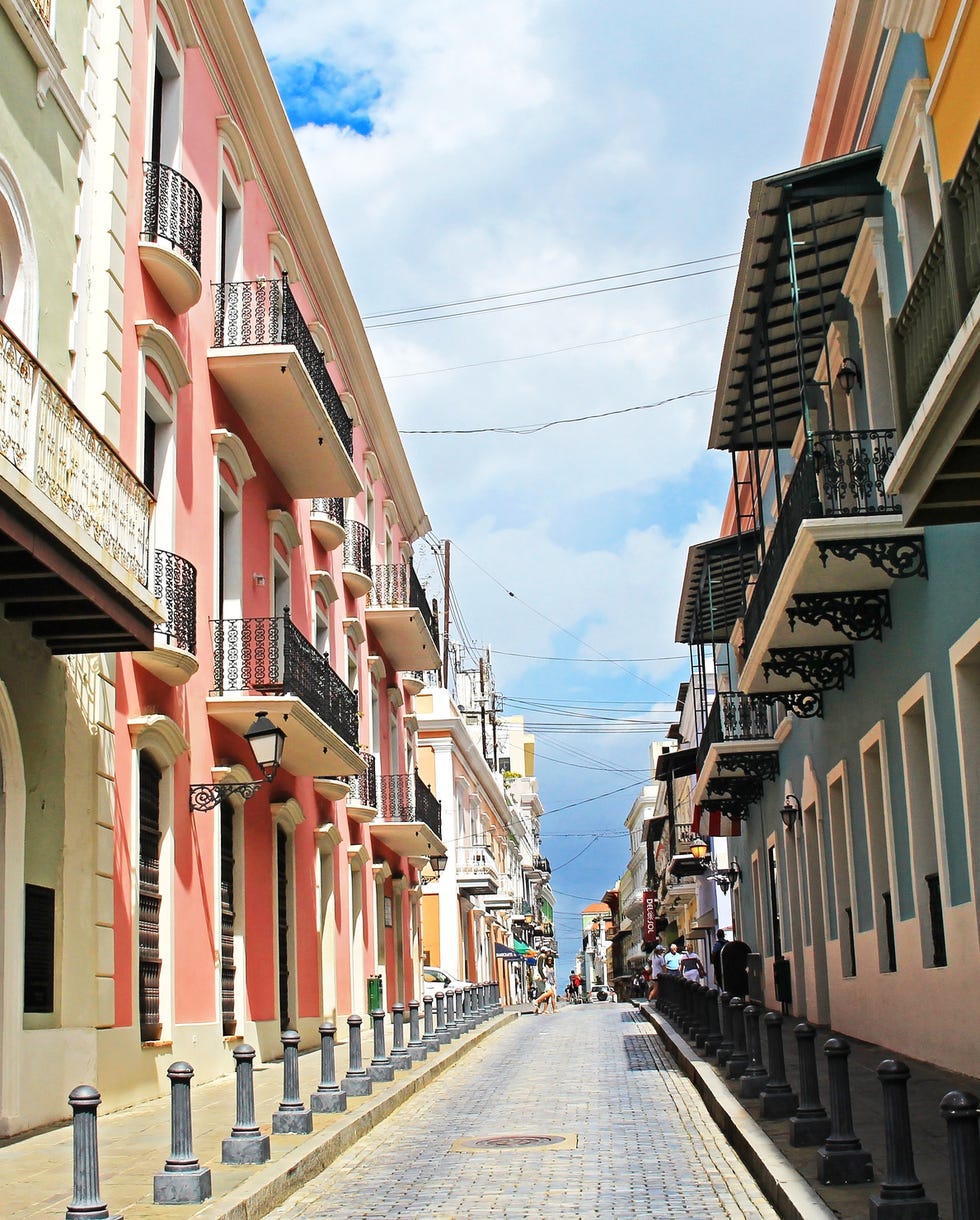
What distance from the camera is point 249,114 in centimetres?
1862

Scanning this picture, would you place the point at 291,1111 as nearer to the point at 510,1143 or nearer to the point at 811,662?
the point at 510,1143

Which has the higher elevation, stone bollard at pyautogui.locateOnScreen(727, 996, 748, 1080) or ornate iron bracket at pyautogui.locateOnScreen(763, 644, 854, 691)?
ornate iron bracket at pyautogui.locateOnScreen(763, 644, 854, 691)

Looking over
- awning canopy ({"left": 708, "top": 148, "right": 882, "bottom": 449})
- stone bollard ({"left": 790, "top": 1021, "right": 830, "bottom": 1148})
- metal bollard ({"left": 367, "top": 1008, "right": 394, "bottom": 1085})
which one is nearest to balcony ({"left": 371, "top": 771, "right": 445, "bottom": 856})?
awning canopy ({"left": 708, "top": 148, "right": 882, "bottom": 449})

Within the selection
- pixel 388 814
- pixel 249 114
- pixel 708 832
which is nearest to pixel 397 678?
pixel 388 814

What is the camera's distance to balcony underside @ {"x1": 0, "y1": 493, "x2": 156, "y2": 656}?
374 inches

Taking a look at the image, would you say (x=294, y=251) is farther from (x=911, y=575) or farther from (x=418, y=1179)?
(x=418, y=1179)

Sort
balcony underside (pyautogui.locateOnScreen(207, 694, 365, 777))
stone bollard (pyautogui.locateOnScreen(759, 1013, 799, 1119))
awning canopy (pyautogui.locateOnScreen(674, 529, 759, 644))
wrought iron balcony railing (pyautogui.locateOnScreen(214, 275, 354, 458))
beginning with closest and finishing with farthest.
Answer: stone bollard (pyautogui.locateOnScreen(759, 1013, 799, 1119)), balcony underside (pyautogui.locateOnScreen(207, 694, 365, 777)), wrought iron balcony railing (pyautogui.locateOnScreen(214, 275, 354, 458)), awning canopy (pyautogui.locateOnScreen(674, 529, 759, 644))

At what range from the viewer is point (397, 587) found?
29.3m

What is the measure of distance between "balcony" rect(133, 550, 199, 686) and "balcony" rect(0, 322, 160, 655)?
1835mm

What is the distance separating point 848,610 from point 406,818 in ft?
55.6

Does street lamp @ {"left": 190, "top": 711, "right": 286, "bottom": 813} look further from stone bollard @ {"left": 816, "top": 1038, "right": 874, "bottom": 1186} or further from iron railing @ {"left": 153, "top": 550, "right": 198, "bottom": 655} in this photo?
stone bollard @ {"left": 816, "top": 1038, "right": 874, "bottom": 1186}

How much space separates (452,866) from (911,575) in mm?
37255

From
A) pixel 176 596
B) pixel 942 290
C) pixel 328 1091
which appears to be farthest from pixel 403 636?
pixel 942 290

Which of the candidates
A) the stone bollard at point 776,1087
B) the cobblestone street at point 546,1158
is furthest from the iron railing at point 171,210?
the stone bollard at point 776,1087
